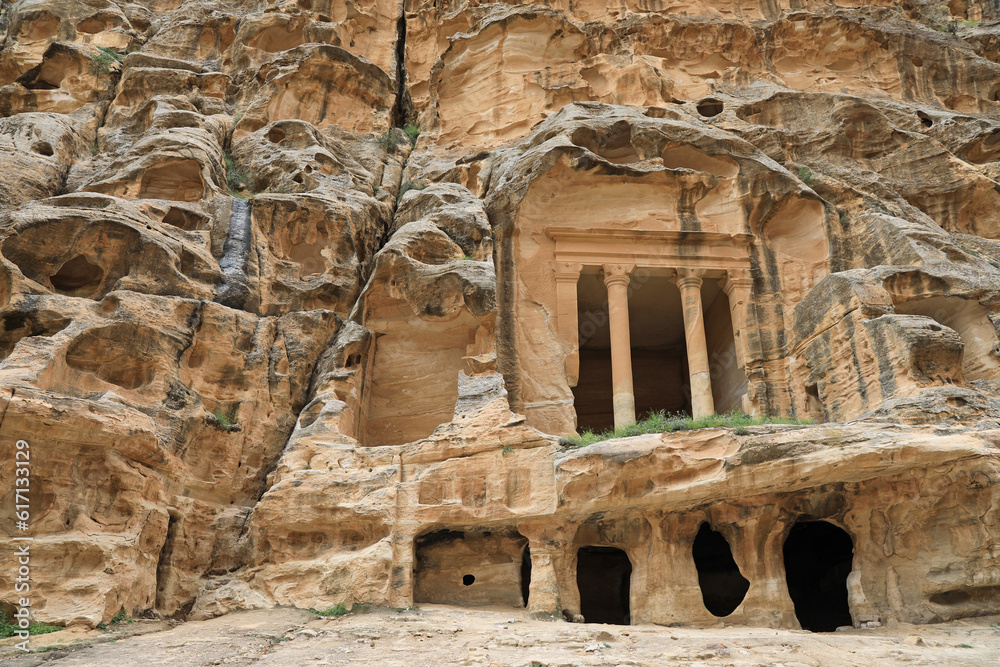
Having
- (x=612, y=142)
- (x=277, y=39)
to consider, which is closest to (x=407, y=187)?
(x=612, y=142)

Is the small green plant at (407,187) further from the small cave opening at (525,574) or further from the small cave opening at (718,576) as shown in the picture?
the small cave opening at (718,576)

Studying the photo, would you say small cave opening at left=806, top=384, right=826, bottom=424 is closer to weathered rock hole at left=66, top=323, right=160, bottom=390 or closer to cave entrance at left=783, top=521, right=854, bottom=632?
cave entrance at left=783, top=521, right=854, bottom=632

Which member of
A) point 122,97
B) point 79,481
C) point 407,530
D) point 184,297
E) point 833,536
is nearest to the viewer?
point 79,481

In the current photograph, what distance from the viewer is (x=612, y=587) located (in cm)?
1689

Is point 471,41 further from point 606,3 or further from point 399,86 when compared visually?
point 606,3

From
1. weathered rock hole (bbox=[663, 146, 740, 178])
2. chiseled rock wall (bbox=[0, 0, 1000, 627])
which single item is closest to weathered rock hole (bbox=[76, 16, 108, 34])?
chiseled rock wall (bbox=[0, 0, 1000, 627])

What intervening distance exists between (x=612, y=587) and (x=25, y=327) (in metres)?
12.5

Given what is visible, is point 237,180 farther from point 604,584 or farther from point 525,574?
point 604,584

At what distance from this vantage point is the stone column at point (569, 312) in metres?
15.6

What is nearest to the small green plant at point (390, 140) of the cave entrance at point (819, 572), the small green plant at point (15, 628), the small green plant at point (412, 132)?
the small green plant at point (412, 132)

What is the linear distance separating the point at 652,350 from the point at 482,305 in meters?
9.05

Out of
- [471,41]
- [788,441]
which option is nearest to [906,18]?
[471,41]

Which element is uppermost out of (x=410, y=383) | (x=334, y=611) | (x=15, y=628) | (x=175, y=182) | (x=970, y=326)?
(x=175, y=182)

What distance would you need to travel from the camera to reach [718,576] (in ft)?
54.6
